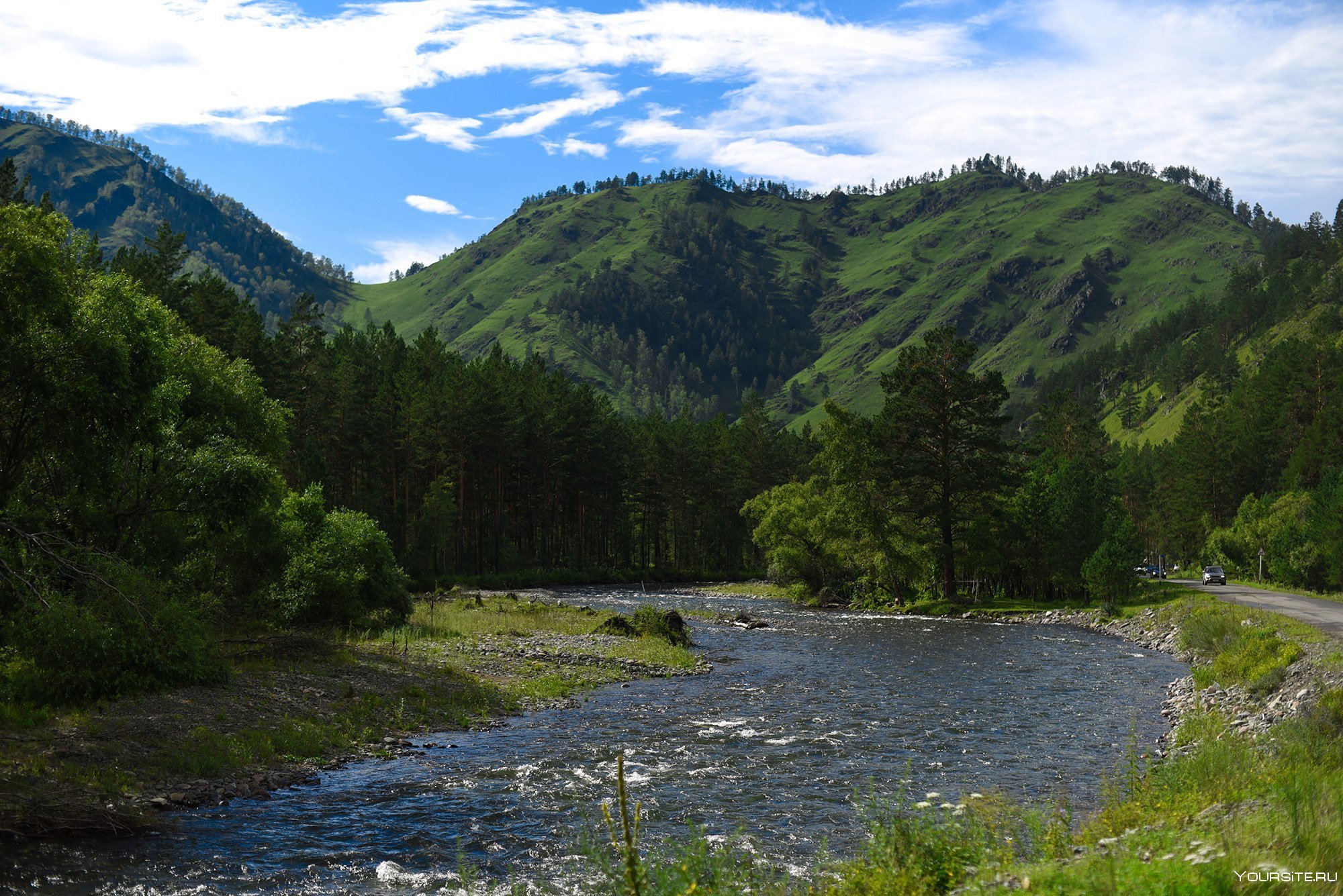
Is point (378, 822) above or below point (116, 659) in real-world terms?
below

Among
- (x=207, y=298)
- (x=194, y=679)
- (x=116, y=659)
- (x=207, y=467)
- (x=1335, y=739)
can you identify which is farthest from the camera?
(x=207, y=298)

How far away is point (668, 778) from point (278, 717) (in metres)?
10.7

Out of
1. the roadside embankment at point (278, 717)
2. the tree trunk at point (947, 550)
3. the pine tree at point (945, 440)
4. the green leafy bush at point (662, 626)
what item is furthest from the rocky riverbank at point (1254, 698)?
the pine tree at point (945, 440)

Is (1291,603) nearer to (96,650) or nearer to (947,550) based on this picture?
Result: (947,550)

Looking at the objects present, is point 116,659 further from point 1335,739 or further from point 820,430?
point 820,430

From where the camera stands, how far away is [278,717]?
77.0ft

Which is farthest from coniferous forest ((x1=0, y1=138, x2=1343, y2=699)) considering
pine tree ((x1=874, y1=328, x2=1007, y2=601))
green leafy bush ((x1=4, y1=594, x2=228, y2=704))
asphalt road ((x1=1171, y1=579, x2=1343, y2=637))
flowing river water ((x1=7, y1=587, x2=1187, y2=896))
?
flowing river water ((x1=7, y1=587, x2=1187, y2=896))

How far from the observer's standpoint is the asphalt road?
38794 mm

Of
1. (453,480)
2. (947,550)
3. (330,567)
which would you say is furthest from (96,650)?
(453,480)

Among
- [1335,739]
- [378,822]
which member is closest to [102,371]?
[378,822]

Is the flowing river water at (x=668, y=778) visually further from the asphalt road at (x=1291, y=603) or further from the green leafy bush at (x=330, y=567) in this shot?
the green leafy bush at (x=330, y=567)

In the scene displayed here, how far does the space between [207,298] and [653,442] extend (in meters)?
60.9

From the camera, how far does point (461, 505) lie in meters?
88.4

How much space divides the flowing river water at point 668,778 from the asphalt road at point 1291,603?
7.37 m
